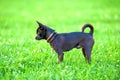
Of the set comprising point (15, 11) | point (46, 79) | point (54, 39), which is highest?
point (15, 11)

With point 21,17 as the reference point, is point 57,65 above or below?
below

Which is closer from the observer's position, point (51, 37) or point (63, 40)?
point (51, 37)

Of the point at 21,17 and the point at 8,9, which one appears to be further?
the point at 8,9

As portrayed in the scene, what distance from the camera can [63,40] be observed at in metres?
9.45

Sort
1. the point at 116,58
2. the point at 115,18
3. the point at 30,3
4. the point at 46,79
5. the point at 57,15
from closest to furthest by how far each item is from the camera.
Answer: the point at 46,79
the point at 116,58
the point at 115,18
the point at 57,15
the point at 30,3

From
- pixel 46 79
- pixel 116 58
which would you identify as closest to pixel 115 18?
pixel 116 58

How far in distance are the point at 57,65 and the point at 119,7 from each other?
728 inches

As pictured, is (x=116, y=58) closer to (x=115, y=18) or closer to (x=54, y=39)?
(x=54, y=39)

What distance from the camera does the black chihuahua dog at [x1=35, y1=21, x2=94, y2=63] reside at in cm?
928

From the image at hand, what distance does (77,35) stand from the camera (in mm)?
9547

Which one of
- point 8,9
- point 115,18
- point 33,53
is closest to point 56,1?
point 8,9

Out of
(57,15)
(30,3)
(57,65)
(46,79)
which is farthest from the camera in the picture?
(30,3)

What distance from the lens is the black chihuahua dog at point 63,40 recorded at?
365 inches

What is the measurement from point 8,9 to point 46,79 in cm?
1998
